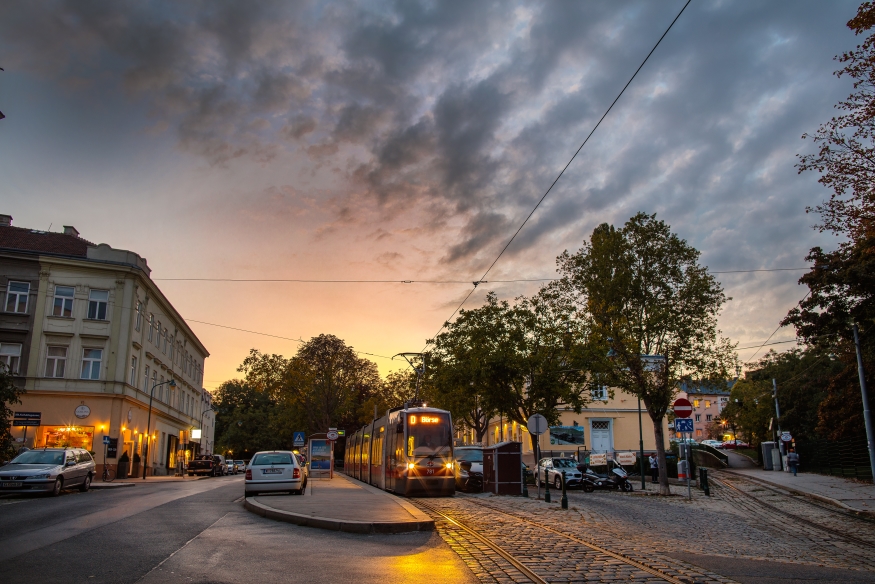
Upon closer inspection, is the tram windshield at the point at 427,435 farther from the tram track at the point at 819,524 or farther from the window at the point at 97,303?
the window at the point at 97,303

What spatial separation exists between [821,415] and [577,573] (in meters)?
33.0

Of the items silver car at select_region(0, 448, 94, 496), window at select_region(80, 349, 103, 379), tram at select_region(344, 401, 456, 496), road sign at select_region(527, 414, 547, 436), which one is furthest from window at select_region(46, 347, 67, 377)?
road sign at select_region(527, 414, 547, 436)

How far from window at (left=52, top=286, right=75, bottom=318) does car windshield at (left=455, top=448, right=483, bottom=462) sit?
25132 mm

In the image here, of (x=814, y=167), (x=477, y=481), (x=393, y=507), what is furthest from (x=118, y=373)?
(x=814, y=167)

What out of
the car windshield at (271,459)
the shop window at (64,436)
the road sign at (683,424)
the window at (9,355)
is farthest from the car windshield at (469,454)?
the window at (9,355)

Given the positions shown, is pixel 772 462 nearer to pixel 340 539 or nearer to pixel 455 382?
pixel 455 382

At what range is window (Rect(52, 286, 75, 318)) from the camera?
134 feet

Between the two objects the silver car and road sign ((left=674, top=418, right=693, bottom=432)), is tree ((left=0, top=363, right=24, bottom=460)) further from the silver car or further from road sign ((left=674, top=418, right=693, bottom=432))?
road sign ((left=674, top=418, right=693, bottom=432))

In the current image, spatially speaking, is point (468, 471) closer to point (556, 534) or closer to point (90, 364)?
point (556, 534)

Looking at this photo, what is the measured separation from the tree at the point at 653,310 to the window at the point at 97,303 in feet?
96.0

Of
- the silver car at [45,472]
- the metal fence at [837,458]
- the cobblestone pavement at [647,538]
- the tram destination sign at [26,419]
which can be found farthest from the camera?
the tram destination sign at [26,419]

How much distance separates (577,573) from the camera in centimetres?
796

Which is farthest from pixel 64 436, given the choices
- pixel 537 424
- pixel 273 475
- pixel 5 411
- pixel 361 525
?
pixel 361 525

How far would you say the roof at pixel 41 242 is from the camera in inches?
1667
